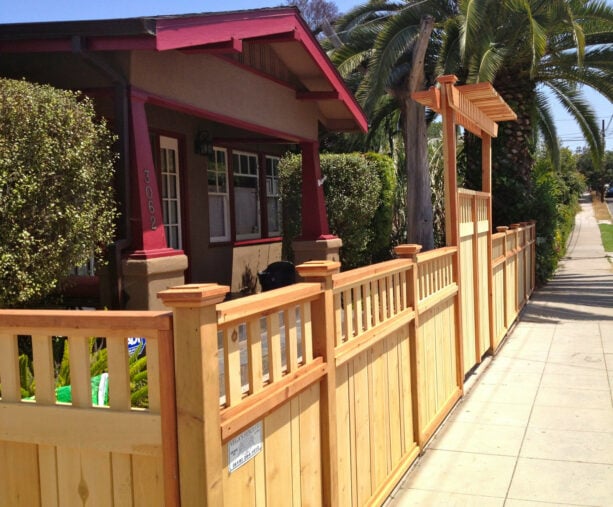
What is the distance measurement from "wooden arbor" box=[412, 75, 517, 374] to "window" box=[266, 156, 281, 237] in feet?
18.0

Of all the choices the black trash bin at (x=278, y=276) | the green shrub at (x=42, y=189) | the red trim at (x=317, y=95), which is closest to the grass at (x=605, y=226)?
the black trash bin at (x=278, y=276)

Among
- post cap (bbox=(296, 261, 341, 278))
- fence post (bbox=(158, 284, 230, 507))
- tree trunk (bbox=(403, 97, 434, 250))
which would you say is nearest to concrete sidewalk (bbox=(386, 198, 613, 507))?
post cap (bbox=(296, 261, 341, 278))

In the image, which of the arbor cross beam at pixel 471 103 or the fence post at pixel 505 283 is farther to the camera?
the fence post at pixel 505 283

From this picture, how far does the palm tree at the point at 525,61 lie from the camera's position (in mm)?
11594

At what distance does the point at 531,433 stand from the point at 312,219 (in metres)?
6.04

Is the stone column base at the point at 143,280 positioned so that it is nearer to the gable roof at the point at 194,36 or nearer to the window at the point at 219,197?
the gable roof at the point at 194,36

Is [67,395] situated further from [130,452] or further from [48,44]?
[48,44]

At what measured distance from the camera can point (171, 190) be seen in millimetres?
10172

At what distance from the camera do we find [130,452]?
93.8 inches

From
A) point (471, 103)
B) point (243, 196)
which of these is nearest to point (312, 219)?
point (243, 196)

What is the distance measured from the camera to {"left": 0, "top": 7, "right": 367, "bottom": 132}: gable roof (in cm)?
607

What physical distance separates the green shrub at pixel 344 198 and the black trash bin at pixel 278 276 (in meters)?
1.18

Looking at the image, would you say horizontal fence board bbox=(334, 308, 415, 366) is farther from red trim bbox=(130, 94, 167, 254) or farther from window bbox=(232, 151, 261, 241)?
window bbox=(232, 151, 261, 241)

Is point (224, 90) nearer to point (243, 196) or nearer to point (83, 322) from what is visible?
point (243, 196)
